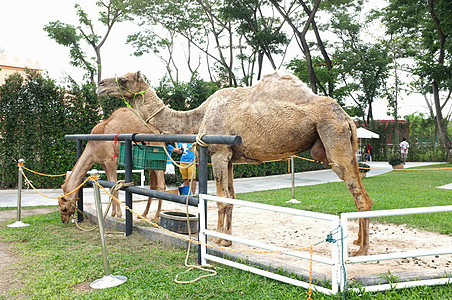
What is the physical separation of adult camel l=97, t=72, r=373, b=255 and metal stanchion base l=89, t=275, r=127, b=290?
64.8 inches

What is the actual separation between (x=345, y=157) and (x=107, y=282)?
126 inches

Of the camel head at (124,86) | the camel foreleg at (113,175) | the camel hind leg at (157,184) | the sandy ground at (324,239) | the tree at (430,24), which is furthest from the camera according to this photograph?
the tree at (430,24)

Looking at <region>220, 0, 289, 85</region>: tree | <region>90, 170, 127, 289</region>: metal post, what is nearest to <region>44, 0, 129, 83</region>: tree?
<region>220, 0, 289, 85</region>: tree

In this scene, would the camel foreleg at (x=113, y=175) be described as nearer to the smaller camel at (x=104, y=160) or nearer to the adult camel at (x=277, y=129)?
the smaller camel at (x=104, y=160)

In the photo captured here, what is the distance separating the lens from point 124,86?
5730 millimetres

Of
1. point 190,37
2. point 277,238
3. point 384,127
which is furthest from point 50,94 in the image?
point 384,127

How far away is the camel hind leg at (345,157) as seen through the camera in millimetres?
4574

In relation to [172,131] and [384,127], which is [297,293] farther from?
[384,127]

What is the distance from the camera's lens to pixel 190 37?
24.7m

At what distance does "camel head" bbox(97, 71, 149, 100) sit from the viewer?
573 cm

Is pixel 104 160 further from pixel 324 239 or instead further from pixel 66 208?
pixel 324 239

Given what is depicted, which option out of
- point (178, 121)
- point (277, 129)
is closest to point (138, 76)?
point (178, 121)

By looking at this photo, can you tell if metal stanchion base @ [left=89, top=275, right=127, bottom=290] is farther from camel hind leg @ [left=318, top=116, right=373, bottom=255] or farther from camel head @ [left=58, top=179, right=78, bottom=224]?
camel head @ [left=58, top=179, right=78, bottom=224]

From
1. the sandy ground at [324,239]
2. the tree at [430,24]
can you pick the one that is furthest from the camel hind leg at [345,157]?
the tree at [430,24]
